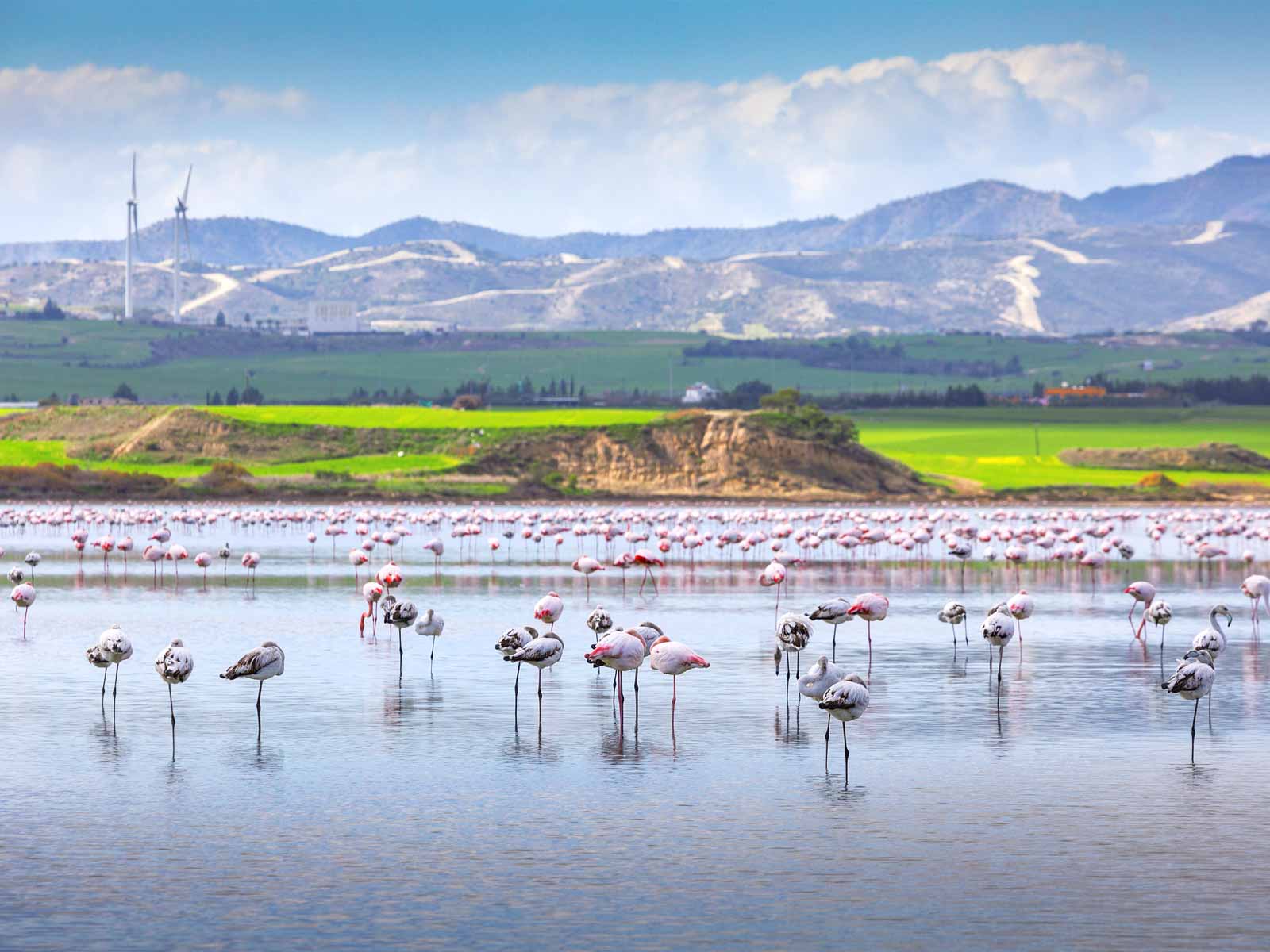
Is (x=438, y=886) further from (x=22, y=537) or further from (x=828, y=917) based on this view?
(x=22, y=537)

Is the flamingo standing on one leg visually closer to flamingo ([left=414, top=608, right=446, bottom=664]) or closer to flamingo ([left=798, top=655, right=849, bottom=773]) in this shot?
flamingo ([left=798, top=655, right=849, bottom=773])

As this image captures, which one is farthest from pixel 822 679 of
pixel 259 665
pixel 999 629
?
pixel 259 665

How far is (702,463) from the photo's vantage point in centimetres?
15262

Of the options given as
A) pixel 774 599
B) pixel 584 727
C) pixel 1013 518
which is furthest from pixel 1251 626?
pixel 1013 518

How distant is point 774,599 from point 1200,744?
2779 centimetres

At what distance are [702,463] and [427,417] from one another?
32.1 metres

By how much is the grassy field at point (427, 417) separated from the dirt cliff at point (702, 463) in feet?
18.5

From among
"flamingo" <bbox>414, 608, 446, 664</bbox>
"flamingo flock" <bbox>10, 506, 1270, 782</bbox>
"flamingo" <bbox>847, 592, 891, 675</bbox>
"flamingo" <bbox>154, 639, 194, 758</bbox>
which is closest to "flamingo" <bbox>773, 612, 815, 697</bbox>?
"flamingo flock" <bbox>10, 506, 1270, 782</bbox>

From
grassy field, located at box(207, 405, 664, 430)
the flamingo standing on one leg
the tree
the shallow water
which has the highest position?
the tree

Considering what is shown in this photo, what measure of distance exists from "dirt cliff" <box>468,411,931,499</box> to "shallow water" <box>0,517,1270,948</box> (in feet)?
350

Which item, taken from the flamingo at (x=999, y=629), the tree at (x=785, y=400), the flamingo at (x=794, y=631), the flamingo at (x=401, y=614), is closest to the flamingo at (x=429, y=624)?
the flamingo at (x=401, y=614)

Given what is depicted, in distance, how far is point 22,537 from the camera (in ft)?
314

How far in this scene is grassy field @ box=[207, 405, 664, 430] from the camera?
165m

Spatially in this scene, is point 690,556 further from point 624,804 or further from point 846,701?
point 624,804
